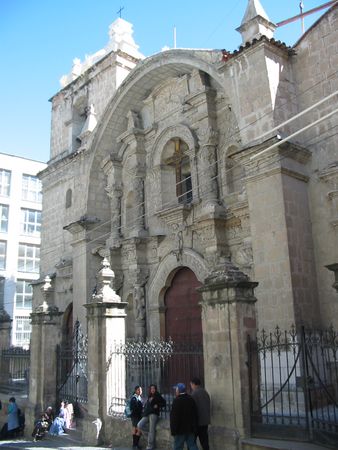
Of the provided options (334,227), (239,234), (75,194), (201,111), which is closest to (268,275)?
(334,227)

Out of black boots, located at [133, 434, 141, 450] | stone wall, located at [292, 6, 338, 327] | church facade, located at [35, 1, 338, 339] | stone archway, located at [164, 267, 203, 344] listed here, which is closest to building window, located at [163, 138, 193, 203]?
church facade, located at [35, 1, 338, 339]

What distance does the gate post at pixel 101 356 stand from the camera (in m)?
8.46

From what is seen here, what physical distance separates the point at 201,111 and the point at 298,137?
3.70 metres

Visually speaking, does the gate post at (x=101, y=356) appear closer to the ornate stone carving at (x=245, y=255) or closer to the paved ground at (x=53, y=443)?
the paved ground at (x=53, y=443)

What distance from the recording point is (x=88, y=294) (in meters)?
14.4

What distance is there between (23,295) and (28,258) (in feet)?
7.76

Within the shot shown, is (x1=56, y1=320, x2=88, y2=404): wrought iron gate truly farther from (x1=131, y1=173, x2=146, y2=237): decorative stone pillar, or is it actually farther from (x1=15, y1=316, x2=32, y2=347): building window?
(x1=15, y1=316, x2=32, y2=347): building window

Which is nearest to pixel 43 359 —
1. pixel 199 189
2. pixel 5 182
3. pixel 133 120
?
pixel 199 189

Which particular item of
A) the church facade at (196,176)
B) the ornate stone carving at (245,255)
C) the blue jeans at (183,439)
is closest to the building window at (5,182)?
the church facade at (196,176)

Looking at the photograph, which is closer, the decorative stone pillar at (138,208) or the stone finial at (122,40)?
the decorative stone pillar at (138,208)

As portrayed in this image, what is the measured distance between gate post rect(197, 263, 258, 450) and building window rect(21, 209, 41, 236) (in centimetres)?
2502

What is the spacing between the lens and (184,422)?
6.02m

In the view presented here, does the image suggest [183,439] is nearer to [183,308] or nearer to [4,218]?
[183,308]

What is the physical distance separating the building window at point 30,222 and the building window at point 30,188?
85 centimetres
